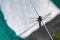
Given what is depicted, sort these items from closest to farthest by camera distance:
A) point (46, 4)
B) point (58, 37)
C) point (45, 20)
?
point (58, 37) → point (45, 20) → point (46, 4)

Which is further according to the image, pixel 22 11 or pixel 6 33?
pixel 22 11

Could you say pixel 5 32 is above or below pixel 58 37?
above

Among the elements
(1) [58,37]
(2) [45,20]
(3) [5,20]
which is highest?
(3) [5,20]

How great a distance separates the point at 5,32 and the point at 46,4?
491 millimetres

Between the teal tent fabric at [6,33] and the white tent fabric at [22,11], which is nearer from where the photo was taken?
the teal tent fabric at [6,33]

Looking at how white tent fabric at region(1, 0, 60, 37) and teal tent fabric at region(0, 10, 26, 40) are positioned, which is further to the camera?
white tent fabric at region(1, 0, 60, 37)

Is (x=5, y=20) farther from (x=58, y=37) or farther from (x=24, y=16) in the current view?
(x=58, y=37)

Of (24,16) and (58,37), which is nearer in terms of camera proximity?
(58,37)

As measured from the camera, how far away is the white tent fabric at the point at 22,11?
1.85m

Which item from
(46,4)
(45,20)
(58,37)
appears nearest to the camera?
(58,37)

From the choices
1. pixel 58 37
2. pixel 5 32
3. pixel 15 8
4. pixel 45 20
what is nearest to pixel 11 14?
pixel 15 8

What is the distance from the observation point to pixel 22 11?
1896mm

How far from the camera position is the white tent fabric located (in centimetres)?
185

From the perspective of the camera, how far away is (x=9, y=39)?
1733 mm
